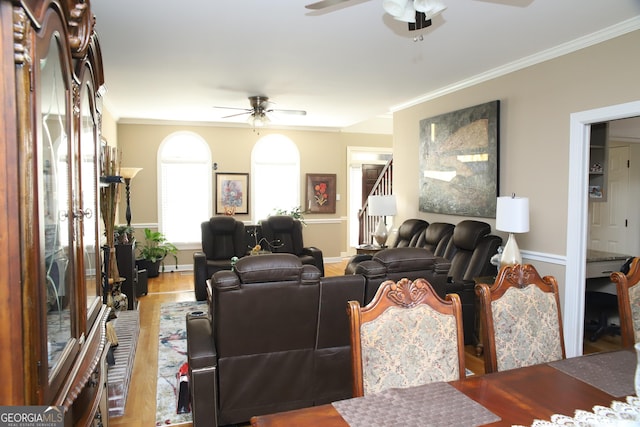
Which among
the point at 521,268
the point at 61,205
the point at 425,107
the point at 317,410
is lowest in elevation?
the point at 317,410

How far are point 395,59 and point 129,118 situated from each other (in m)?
5.17

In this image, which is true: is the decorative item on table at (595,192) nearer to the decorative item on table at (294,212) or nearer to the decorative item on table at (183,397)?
the decorative item on table at (183,397)

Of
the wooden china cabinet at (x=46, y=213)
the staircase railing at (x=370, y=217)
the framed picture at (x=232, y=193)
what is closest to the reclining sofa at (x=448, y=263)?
the wooden china cabinet at (x=46, y=213)

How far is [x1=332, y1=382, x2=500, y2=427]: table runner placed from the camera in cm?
132

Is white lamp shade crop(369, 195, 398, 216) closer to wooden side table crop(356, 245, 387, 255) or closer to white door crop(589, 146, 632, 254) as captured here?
wooden side table crop(356, 245, 387, 255)

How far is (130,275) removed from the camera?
5.08 metres

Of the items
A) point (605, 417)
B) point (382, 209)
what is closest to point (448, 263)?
point (605, 417)

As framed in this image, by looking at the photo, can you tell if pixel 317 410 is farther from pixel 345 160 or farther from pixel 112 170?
pixel 345 160

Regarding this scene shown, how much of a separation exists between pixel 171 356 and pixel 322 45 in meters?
3.03

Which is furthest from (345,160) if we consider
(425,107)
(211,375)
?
(211,375)

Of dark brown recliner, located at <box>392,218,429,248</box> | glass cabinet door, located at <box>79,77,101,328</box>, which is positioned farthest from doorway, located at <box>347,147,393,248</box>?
glass cabinet door, located at <box>79,77,101,328</box>

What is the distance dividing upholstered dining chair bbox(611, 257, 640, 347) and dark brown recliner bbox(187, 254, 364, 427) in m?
1.34

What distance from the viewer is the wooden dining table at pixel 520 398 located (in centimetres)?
133

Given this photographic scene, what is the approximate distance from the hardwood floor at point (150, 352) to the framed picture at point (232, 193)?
1.53m
